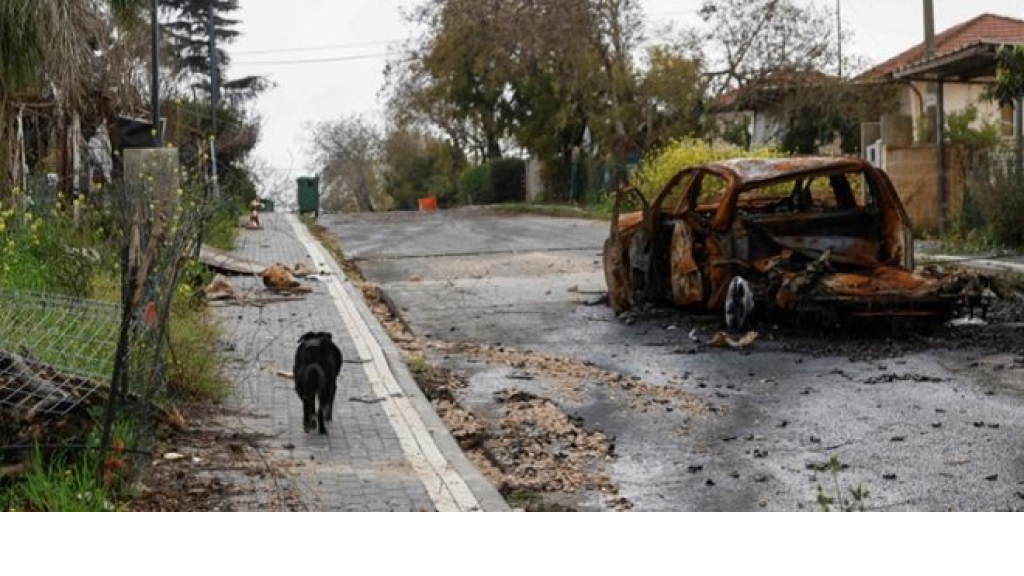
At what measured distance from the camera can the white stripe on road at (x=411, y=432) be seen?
6.48 metres

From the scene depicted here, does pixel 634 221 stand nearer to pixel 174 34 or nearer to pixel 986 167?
pixel 986 167

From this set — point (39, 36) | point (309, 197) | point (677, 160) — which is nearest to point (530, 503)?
point (39, 36)

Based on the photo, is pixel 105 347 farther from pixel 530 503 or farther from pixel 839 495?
pixel 839 495

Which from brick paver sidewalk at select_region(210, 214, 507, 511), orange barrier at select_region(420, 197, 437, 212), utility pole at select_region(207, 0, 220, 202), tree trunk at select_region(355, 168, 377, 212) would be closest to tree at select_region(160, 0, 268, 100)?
utility pole at select_region(207, 0, 220, 202)

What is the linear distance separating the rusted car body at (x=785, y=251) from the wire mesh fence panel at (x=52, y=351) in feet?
20.1

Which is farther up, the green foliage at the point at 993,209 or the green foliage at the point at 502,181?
A: the green foliage at the point at 502,181

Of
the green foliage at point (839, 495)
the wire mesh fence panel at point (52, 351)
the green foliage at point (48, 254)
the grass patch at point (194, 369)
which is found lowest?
the green foliage at point (839, 495)

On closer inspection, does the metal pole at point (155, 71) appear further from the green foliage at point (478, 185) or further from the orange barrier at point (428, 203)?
the orange barrier at point (428, 203)

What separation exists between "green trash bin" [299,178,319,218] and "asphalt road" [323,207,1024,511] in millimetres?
22919

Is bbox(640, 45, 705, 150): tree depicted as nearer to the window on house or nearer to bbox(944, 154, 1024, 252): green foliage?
the window on house

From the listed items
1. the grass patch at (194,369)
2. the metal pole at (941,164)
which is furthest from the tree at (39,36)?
the metal pole at (941,164)

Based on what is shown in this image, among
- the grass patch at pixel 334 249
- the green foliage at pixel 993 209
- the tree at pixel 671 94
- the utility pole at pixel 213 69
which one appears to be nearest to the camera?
the utility pole at pixel 213 69

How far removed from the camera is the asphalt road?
23.0 ft
